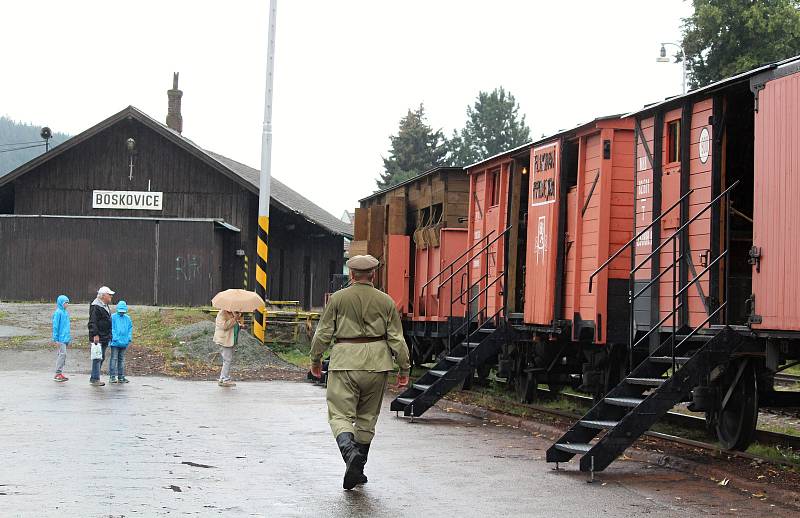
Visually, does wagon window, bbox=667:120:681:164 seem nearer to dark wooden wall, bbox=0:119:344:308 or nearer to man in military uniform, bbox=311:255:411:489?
man in military uniform, bbox=311:255:411:489

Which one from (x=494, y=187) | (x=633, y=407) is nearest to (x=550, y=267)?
(x=494, y=187)

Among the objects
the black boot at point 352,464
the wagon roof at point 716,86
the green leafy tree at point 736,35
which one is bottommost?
the black boot at point 352,464

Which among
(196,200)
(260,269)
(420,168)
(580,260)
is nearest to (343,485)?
(580,260)

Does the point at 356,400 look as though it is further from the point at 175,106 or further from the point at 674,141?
the point at 175,106

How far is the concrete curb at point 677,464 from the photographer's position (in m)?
9.18

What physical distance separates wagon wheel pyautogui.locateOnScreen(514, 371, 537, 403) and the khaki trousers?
7695mm

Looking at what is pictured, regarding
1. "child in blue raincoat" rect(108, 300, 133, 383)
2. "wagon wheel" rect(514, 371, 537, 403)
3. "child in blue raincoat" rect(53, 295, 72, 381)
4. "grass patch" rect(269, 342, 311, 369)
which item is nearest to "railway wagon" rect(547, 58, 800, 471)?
"wagon wheel" rect(514, 371, 537, 403)

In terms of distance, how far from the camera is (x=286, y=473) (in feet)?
32.8

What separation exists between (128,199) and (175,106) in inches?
366

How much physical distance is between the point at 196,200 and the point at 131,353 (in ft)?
40.6

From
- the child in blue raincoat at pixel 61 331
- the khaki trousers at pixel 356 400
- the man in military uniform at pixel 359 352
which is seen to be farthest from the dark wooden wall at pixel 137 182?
the khaki trousers at pixel 356 400

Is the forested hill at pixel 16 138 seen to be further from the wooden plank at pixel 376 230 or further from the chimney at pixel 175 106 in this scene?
the wooden plank at pixel 376 230

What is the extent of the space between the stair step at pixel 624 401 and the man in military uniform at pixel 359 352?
86.0 inches

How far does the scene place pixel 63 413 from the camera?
14.8m
